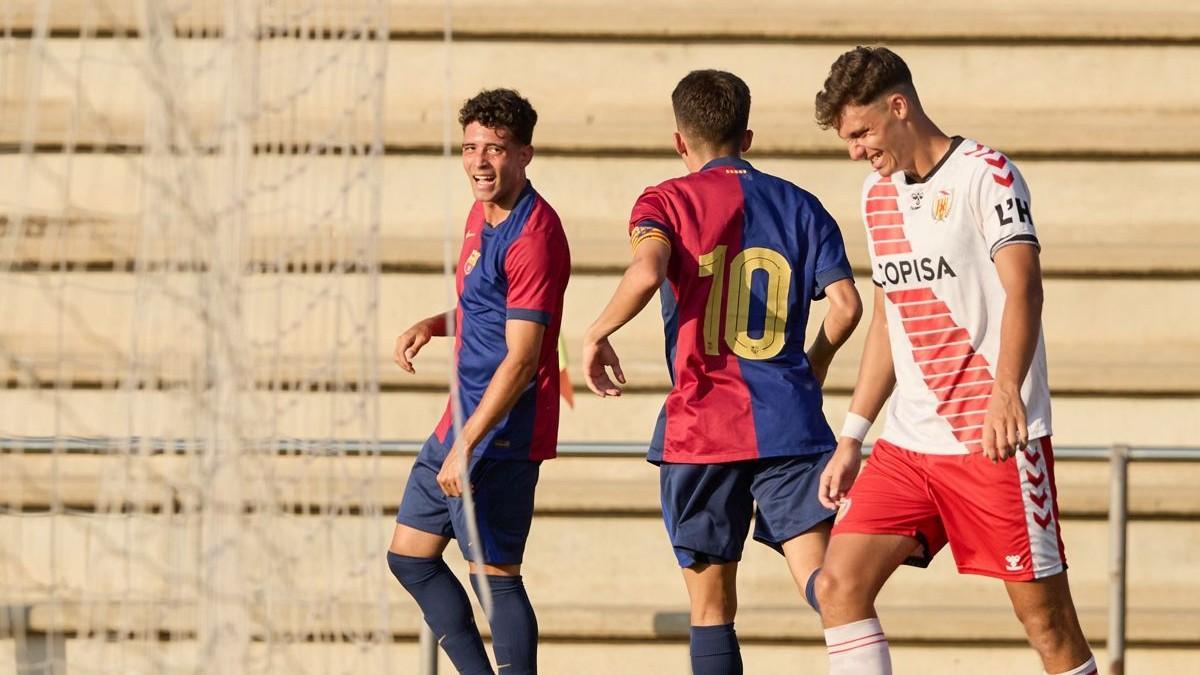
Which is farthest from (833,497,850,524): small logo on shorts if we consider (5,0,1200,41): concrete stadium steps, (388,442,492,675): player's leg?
(5,0,1200,41): concrete stadium steps

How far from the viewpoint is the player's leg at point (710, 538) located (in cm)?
462

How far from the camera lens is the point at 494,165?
4.93 m

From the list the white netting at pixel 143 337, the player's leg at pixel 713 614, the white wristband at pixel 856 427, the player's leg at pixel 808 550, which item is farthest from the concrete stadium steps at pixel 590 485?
the white wristband at pixel 856 427

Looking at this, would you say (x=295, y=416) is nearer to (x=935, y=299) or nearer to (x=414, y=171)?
(x=414, y=171)

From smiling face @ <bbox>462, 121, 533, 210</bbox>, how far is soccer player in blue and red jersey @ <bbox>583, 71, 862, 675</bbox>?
0.50 metres

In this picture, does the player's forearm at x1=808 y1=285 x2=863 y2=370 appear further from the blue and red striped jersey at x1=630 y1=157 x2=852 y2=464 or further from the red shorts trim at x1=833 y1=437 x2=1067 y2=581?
the red shorts trim at x1=833 y1=437 x2=1067 y2=581

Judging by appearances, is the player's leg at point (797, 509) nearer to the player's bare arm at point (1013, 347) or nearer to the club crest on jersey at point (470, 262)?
the player's bare arm at point (1013, 347)

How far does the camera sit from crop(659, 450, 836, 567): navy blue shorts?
4613 millimetres

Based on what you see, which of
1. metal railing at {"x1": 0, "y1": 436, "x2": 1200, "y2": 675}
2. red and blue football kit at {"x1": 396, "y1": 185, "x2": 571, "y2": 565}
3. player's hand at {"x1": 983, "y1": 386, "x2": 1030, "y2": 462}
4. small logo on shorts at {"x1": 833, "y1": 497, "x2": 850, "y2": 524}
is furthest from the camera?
metal railing at {"x1": 0, "y1": 436, "x2": 1200, "y2": 675}

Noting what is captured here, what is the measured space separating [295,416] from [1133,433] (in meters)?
3.40

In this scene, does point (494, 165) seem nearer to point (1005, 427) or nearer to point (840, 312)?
point (840, 312)

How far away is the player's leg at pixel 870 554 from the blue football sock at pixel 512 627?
1.06 metres

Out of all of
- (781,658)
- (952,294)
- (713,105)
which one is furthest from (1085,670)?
(781,658)

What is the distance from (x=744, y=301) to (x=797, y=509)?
1.90 feet
